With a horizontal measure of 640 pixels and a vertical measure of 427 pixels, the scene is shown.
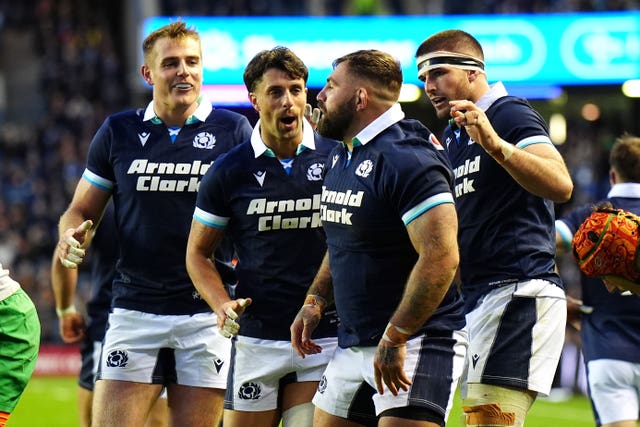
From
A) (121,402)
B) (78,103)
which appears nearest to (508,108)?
(121,402)

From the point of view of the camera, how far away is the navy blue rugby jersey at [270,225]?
5949 millimetres

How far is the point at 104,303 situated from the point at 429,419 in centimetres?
431

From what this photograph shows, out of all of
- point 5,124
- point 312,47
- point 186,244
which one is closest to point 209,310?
point 186,244

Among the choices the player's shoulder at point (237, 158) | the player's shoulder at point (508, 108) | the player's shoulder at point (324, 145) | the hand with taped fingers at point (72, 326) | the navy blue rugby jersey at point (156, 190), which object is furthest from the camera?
the hand with taped fingers at point (72, 326)

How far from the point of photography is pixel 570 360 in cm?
1789

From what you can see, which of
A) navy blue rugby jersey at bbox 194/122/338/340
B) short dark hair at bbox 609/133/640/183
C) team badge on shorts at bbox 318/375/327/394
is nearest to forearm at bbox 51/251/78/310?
navy blue rugby jersey at bbox 194/122/338/340

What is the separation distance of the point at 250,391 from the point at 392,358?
1330mm

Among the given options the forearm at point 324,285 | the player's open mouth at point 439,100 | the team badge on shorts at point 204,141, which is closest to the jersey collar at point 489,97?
the player's open mouth at point 439,100

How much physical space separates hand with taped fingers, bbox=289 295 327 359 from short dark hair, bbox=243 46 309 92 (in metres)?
1.16

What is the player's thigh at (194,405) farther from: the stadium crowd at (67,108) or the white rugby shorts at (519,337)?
the stadium crowd at (67,108)

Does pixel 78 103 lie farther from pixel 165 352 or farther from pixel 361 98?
pixel 361 98

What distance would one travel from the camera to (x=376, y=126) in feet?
17.1

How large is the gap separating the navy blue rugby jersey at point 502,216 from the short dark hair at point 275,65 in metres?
0.94

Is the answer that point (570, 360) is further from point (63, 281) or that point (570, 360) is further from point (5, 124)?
point (5, 124)
